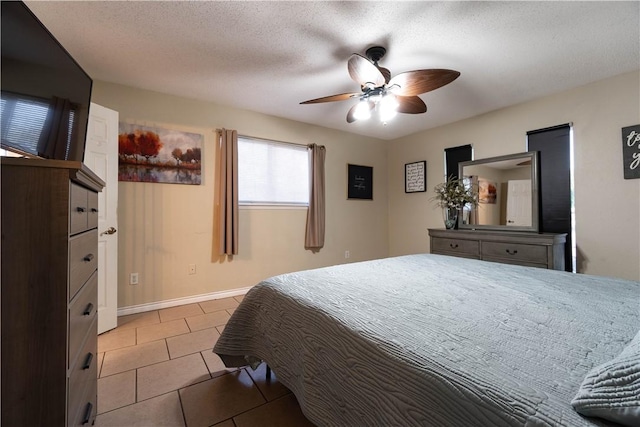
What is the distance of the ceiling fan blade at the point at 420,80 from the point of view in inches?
68.2

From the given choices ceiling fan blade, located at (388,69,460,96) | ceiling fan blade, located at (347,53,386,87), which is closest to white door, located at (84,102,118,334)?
ceiling fan blade, located at (347,53,386,87)

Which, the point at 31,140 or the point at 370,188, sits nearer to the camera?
the point at 31,140

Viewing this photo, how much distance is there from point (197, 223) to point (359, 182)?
249cm

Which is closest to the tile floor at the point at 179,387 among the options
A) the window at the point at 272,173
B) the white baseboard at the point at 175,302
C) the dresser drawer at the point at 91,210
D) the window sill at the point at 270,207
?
the white baseboard at the point at 175,302

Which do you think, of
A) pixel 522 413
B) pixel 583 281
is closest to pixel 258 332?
pixel 522 413

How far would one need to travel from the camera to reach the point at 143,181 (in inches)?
108

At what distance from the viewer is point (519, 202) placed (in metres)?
3.03

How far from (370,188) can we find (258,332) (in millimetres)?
3384

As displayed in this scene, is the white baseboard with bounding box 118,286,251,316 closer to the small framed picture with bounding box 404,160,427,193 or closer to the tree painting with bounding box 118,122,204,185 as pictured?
the tree painting with bounding box 118,122,204,185

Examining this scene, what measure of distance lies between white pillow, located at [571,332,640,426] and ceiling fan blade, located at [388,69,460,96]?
1664 mm

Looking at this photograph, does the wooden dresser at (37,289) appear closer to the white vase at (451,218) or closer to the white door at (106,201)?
the white door at (106,201)

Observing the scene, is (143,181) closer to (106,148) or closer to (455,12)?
(106,148)

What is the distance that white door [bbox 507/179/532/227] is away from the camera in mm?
2971

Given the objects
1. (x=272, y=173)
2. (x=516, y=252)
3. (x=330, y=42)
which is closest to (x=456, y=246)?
(x=516, y=252)
